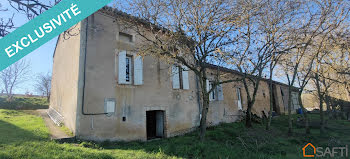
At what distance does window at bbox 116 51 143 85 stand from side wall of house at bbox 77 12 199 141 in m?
0.16

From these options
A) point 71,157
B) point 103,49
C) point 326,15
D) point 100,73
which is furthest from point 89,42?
point 326,15

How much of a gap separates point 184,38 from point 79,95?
4.04 meters

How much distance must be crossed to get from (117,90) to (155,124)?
9.73 feet

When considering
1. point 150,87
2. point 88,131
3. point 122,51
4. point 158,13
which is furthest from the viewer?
point 150,87

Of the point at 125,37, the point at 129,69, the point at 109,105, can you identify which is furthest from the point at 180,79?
the point at 109,105

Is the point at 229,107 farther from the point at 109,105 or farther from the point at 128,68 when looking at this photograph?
the point at 109,105

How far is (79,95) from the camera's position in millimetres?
5828

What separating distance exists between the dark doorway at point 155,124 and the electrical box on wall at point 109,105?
2.61 m

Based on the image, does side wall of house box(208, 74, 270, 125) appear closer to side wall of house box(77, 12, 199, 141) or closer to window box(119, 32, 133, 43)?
side wall of house box(77, 12, 199, 141)

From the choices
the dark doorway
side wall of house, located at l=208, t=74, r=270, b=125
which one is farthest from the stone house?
side wall of house, located at l=208, t=74, r=270, b=125

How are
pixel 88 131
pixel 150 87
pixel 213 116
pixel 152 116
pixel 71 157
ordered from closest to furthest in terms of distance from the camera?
pixel 71 157, pixel 88 131, pixel 150 87, pixel 152 116, pixel 213 116

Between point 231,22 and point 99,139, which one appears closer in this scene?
point 231,22

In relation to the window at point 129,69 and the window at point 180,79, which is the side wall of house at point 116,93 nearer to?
the window at point 129,69

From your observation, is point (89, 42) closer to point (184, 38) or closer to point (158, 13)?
point (158, 13)
